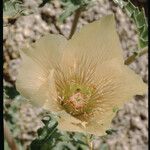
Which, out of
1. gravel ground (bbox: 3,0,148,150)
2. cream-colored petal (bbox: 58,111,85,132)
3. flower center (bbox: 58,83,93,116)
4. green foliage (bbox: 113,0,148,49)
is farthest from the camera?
gravel ground (bbox: 3,0,148,150)

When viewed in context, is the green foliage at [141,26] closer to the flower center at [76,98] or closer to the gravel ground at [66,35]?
the flower center at [76,98]

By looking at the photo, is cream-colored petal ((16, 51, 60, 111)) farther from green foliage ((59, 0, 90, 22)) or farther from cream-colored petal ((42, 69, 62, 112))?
green foliage ((59, 0, 90, 22))

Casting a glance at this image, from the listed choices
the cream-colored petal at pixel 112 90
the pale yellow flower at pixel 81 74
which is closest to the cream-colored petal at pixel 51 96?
the pale yellow flower at pixel 81 74

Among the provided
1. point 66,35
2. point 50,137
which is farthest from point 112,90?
point 66,35

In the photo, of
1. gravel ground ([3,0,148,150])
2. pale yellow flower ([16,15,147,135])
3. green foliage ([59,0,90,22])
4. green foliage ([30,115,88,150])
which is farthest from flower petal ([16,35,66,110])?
gravel ground ([3,0,148,150])

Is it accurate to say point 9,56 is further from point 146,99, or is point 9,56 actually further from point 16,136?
point 146,99

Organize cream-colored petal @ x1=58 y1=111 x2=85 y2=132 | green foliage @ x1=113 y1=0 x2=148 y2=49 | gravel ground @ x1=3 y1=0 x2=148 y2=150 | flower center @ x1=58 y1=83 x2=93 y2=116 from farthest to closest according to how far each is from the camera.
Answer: gravel ground @ x1=3 y1=0 x2=148 y2=150, flower center @ x1=58 y1=83 x2=93 y2=116, green foliage @ x1=113 y1=0 x2=148 y2=49, cream-colored petal @ x1=58 y1=111 x2=85 y2=132

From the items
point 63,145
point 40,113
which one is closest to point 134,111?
point 40,113
